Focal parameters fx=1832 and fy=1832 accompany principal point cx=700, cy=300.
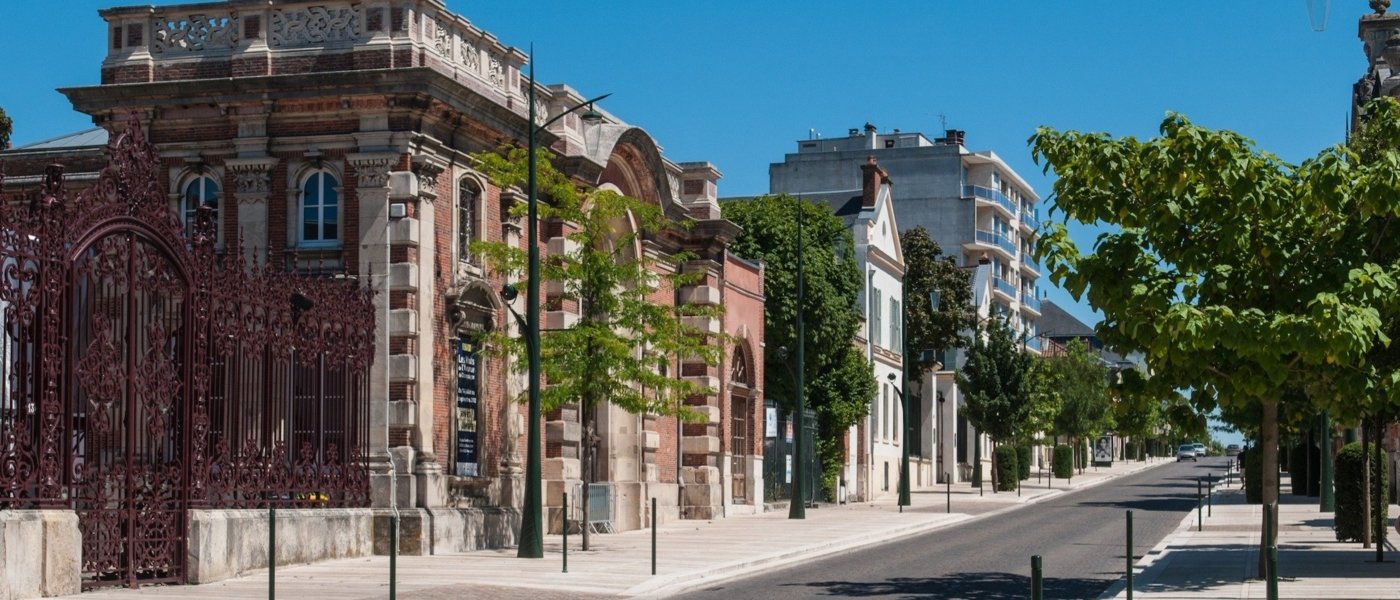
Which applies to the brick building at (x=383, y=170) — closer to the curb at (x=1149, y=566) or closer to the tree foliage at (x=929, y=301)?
the curb at (x=1149, y=566)

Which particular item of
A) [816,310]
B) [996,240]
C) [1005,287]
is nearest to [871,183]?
[816,310]

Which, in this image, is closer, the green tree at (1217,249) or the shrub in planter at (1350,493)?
the green tree at (1217,249)

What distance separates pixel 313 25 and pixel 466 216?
12.9ft

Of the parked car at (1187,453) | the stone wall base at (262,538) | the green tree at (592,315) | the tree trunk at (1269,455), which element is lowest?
the parked car at (1187,453)

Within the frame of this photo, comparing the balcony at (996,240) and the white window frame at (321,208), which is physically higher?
the balcony at (996,240)

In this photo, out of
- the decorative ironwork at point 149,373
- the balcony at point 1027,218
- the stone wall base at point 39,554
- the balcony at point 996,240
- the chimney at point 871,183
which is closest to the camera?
the stone wall base at point 39,554

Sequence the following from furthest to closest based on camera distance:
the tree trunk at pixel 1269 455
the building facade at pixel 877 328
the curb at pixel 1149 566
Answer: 1. the building facade at pixel 877 328
2. the tree trunk at pixel 1269 455
3. the curb at pixel 1149 566

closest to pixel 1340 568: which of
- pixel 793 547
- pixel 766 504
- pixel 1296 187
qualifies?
pixel 1296 187

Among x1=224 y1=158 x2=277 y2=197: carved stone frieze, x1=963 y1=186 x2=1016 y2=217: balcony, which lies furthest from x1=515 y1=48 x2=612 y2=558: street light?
x1=963 y1=186 x2=1016 y2=217: balcony

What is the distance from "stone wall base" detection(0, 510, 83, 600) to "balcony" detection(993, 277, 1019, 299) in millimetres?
89171

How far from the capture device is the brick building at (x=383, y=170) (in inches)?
1077

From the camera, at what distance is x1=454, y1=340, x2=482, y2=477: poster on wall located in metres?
29.2

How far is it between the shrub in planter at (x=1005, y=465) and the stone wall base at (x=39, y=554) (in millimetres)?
47139

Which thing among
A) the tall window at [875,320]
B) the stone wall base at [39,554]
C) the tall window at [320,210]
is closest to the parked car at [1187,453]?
the tall window at [875,320]
